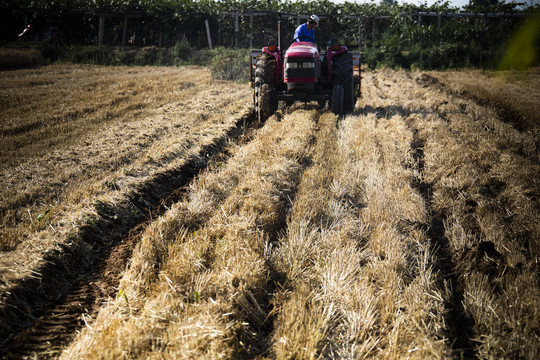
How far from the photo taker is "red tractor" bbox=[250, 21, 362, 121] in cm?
767

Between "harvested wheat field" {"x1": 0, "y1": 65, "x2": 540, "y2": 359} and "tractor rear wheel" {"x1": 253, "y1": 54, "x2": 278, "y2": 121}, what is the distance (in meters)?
1.49

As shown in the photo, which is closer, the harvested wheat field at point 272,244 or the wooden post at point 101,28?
the harvested wheat field at point 272,244

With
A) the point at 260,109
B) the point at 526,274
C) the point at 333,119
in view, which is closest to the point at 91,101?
the point at 260,109

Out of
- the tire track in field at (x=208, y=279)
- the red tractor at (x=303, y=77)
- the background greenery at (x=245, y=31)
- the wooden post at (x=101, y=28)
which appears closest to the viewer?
the tire track in field at (x=208, y=279)

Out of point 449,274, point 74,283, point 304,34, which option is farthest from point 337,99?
point 74,283

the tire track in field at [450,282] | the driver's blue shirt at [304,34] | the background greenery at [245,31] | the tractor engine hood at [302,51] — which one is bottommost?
the tire track in field at [450,282]

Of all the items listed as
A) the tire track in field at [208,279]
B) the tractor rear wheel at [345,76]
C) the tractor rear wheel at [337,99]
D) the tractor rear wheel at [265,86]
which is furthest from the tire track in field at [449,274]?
the tractor rear wheel at [265,86]

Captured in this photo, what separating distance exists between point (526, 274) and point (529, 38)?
23599mm

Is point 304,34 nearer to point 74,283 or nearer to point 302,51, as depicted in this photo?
point 302,51

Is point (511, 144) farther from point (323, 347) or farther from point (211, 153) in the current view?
point (323, 347)

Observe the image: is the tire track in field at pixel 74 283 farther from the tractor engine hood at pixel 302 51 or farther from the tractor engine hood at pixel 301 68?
the tractor engine hood at pixel 302 51

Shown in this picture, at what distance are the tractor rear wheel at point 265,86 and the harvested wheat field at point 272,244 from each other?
1.49 metres

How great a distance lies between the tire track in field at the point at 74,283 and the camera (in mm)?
2129

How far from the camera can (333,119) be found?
7613mm
